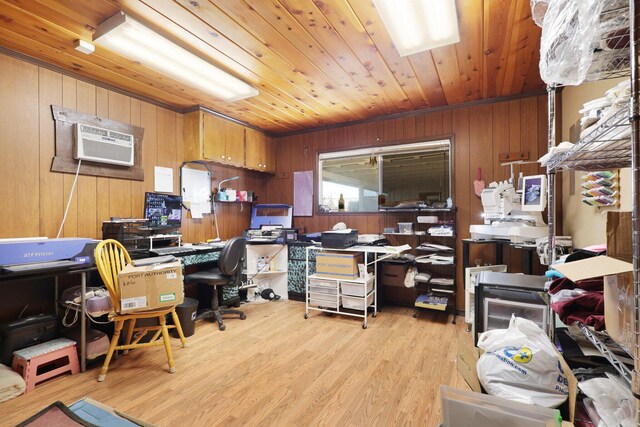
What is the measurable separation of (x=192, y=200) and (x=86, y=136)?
48.7 inches

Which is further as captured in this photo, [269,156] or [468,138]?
[269,156]

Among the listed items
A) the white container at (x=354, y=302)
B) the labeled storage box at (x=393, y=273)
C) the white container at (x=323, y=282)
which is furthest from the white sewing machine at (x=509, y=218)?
the white container at (x=323, y=282)

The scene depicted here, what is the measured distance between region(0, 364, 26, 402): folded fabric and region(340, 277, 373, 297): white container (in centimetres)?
259

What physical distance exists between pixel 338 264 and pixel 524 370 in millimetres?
2277

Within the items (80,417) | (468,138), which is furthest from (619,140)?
(468,138)

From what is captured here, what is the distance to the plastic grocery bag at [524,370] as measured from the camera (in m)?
0.99

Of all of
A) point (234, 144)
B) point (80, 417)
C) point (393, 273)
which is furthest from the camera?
point (234, 144)

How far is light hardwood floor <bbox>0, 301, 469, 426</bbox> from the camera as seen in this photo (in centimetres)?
Answer: 172

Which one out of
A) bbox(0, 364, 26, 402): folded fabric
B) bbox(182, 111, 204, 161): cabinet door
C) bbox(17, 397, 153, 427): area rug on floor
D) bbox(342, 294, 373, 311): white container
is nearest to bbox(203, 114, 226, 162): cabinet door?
bbox(182, 111, 204, 161): cabinet door

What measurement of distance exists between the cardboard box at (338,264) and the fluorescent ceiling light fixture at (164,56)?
1867 millimetres

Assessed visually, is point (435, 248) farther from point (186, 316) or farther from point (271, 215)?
point (186, 316)

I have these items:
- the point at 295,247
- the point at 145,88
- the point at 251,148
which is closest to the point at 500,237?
the point at 295,247

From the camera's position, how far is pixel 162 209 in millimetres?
3201

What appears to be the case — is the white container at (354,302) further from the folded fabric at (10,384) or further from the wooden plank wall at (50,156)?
the folded fabric at (10,384)
